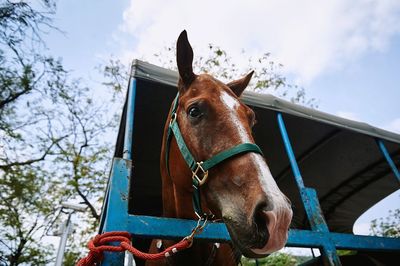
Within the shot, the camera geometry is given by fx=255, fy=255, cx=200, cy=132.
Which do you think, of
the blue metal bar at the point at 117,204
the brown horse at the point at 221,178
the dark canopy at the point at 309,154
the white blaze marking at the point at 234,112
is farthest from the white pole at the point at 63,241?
the white blaze marking at the point at 234,112

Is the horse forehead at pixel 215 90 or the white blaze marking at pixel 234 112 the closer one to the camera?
the white blaze marking at pixel 234 112

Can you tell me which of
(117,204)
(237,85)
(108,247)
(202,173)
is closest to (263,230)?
(202,173)

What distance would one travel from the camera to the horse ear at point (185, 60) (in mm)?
2059

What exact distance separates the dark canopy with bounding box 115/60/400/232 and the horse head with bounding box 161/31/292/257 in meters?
1.36

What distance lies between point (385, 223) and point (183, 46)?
909 inches

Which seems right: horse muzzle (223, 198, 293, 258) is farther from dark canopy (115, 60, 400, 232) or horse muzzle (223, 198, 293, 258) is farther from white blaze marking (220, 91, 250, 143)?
dark canopy (115, 60, 400, 232)

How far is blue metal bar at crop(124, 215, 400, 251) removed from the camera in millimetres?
1712

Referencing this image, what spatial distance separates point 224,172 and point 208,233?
2.17ft

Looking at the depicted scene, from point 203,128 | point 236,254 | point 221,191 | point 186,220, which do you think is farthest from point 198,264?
point 203,128

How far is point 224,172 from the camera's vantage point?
4.65 ft

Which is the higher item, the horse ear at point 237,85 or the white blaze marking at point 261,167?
the horse ear at point 237,85

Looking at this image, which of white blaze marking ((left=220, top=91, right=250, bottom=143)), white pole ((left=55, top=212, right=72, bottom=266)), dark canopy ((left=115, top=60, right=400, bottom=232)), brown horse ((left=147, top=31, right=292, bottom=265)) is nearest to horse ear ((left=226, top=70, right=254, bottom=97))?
brown horse ((left=147, top=31, right=292, bottom=265))

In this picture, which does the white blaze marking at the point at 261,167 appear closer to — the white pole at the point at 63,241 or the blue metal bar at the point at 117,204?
the blue metal bar at the point at 117,204

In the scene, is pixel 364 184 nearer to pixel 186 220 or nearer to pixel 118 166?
pixel 186 220
